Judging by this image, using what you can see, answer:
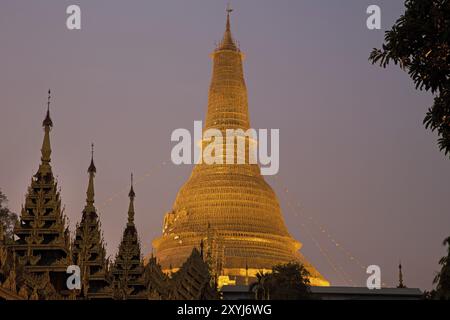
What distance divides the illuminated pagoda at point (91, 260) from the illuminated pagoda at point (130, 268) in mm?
2201

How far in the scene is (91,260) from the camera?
37156 mm

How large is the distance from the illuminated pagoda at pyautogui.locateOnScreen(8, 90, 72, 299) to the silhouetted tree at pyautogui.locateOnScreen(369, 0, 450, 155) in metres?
17.9

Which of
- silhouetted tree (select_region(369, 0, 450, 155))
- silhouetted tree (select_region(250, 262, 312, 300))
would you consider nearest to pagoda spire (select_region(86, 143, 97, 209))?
silhouetted tree (select_region(250, 262, 312, 300))

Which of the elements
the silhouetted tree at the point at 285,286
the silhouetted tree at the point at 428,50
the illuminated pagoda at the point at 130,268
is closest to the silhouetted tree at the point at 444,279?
the silhouetted tree at the point at 428,50

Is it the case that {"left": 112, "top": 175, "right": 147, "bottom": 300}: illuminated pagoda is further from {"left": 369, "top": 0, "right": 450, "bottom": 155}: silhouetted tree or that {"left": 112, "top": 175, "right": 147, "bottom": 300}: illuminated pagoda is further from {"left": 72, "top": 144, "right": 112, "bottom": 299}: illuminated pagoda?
{"left": 369, "top": 0, "right": 450, "bottom": 155}: silhouetted tree

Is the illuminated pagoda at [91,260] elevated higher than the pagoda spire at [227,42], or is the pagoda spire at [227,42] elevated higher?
the pagoda spire at [227,42]

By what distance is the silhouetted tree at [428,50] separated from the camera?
15.8m

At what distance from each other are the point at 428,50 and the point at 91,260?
23.1 m

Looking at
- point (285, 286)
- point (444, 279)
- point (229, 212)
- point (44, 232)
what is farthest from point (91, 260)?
point (229, 212)

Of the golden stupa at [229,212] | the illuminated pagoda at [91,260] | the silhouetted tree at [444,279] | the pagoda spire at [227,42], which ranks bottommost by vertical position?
the silhouetted tree at [444,279]

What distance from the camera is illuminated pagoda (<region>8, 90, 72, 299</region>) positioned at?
32688 millimetres

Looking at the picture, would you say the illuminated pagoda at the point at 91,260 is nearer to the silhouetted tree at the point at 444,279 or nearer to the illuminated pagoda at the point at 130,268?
the illuminated pagoda at the point at 130,268

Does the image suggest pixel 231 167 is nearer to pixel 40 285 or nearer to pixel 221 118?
pixel 221 118
